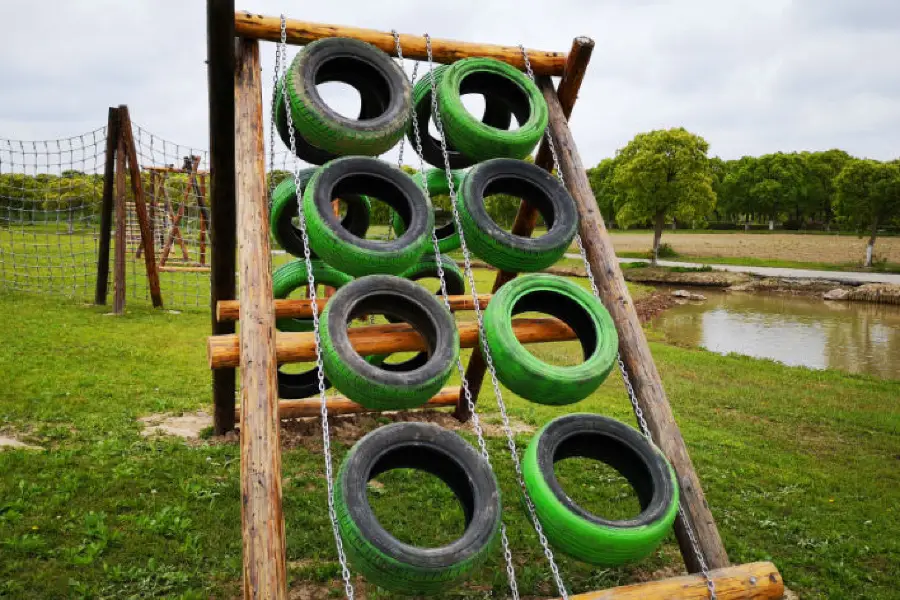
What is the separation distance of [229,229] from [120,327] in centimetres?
751

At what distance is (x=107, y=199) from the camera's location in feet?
40.1

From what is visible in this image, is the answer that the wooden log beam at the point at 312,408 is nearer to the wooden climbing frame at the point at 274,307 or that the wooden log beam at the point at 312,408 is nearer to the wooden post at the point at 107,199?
the wooden climbing frame at the point at 274,307

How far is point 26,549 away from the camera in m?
3.82

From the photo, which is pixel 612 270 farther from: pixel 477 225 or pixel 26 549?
pixel 26 549

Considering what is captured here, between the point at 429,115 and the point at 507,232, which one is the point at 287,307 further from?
the point at 429,115

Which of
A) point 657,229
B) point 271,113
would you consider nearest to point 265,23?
point 271,113

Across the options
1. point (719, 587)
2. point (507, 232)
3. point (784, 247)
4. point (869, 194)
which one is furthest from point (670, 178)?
point (719, 587)

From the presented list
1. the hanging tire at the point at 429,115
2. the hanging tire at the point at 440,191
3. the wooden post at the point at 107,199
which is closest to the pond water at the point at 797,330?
the hanging tire at the point at 440,191

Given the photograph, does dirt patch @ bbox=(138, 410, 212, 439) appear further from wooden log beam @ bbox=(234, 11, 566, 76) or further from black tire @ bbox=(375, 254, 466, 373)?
wooden log beam @ bbox=(234, 11, 566, 76)

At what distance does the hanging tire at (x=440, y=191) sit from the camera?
5621mm

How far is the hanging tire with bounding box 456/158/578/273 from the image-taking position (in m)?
4.33

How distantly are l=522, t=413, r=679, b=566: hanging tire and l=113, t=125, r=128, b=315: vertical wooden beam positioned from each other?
1102 cm

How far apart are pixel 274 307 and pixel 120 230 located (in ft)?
31.2

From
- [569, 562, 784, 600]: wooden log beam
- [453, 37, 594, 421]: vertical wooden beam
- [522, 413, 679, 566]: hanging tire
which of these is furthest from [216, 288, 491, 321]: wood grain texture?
[569, 562, 784, 600]: wooden log beam
